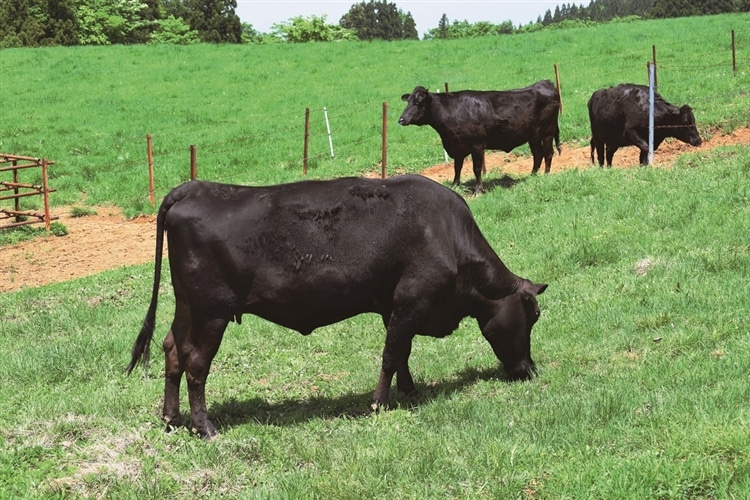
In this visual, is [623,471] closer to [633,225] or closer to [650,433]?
[650,433]

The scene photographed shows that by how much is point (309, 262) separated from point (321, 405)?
4.24 ft

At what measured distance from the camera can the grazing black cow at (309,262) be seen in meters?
6.11

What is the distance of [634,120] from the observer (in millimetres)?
16297

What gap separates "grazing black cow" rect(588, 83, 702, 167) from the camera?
16312 mm

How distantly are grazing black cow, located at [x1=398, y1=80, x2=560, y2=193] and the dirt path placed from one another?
2.85 ft

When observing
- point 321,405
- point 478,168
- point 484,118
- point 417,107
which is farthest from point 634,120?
point 321,405

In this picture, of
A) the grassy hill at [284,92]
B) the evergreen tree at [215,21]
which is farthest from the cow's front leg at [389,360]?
the evergreen tree at [215,21]

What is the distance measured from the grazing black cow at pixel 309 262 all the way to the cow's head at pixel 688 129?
11501mm

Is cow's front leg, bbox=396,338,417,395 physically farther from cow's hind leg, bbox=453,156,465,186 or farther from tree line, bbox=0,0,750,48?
tree line, bbox=0,0,750,48

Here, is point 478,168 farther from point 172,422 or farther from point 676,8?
point 676,8

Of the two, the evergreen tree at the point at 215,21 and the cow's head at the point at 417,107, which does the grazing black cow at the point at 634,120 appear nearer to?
the cow's head at the point at 417,107

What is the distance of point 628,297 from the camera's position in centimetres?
838

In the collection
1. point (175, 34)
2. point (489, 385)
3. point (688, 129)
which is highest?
point (175, 34)

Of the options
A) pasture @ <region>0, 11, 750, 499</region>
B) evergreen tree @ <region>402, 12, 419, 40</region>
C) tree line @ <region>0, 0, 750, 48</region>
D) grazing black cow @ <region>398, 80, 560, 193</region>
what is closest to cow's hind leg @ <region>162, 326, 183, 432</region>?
pasture @ <region>0, 11, 750, 499</region>
